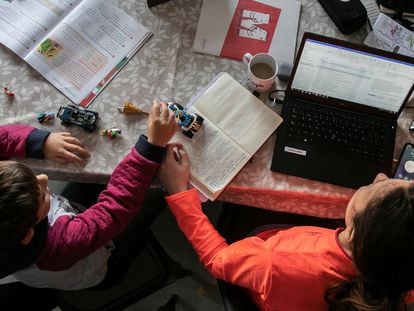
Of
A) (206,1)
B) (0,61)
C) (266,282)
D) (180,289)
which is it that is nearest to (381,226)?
(266,282)

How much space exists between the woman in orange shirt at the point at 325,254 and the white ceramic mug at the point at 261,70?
242 millimetres

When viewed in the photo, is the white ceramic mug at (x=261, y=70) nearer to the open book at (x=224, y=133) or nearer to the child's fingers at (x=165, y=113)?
the open book at (x=224, y=133)

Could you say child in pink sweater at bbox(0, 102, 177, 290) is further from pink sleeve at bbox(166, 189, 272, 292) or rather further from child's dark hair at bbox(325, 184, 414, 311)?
child's dark hair at bbox(325, 184, 414, 311)

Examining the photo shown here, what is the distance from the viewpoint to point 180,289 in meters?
1.55

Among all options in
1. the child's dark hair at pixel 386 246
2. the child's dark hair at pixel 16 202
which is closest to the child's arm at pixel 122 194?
the child's dark hair at pixel 16 202

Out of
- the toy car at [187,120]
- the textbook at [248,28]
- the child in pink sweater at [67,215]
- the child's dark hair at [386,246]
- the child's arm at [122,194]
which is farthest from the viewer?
the textbook at [248,28]

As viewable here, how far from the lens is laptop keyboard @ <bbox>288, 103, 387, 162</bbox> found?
976 mm

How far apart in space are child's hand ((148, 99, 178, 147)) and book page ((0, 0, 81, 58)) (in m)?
0.37

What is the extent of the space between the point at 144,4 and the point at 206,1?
0.55 ft

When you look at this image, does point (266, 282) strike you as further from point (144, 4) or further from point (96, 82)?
point (144, 4)

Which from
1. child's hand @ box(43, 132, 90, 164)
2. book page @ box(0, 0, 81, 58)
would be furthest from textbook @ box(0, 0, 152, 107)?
child's hand @ box(43, 132, 90, 164)

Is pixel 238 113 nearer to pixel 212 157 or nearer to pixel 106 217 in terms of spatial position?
pixel 212 157

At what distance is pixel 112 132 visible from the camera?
37.0 inches

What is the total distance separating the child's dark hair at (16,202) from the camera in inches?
28.0
